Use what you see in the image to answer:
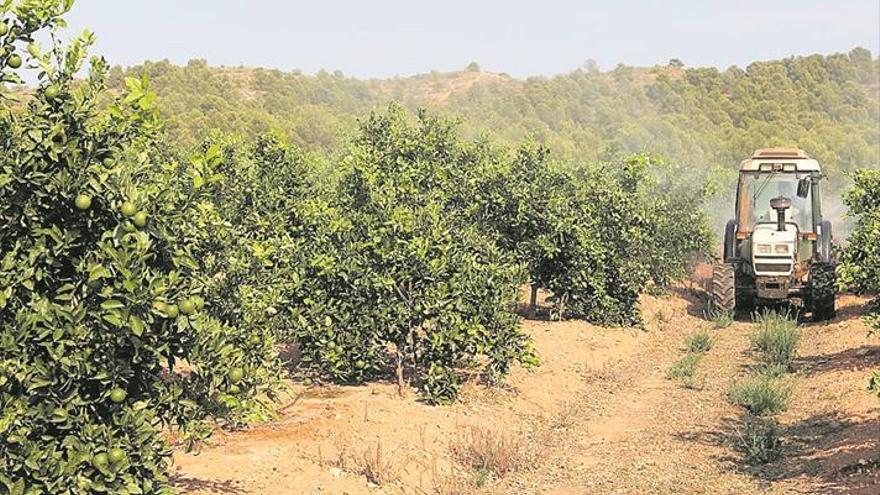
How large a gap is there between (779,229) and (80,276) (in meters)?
15.9

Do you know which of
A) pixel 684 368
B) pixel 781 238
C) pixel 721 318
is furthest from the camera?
pixel 721 318

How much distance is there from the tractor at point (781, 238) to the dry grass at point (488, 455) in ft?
32.1

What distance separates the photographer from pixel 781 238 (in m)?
18.5

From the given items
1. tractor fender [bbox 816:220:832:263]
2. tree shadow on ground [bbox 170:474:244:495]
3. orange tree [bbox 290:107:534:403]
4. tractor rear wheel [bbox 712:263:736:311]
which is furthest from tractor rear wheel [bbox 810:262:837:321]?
tree shadow on ground [bbox 170:474:244:495]

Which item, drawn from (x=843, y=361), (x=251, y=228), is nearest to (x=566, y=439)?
(x=251, y=228)

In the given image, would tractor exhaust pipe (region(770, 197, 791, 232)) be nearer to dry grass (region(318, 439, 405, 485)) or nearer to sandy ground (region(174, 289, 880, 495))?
sandy ground (region(174, 289, 880, 495))

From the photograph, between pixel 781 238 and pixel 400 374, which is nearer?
pixel 400 374

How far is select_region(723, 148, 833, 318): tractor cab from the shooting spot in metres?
18.5

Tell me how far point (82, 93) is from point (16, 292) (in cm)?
121

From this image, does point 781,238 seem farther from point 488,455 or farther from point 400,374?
point 488,455

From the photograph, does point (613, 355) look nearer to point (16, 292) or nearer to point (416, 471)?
point (416, 471)

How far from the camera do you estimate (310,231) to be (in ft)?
47.5

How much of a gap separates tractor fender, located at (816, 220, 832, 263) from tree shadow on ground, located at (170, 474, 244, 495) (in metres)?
14.3

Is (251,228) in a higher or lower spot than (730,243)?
higher
